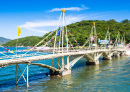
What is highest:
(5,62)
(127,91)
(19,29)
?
(19,29)

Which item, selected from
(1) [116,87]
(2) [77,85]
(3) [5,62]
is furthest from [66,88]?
(3) [5,62]

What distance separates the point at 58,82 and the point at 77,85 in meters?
3.95

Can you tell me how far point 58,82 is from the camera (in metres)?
30.9

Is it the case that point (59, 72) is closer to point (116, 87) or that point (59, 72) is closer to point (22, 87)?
point (22, 87)

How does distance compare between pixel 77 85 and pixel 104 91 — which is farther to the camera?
pixel 77 85

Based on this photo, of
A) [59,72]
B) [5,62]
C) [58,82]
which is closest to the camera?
[5,62]

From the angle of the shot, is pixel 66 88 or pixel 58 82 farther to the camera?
pixel 58 82

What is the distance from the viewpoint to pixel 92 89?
27.4 metres

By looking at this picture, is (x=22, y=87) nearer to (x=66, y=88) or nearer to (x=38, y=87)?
(x=38, y=87)

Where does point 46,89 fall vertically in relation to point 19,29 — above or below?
below

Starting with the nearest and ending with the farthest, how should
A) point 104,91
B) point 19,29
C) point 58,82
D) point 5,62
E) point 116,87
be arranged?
point 5,62, point 19,29, point 104,91, point 116,87, point 58,82

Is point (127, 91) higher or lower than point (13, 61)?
lower

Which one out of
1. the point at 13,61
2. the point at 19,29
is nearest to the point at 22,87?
the point at 13,61

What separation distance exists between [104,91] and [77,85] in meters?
5.29
